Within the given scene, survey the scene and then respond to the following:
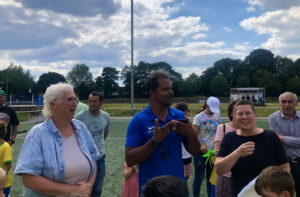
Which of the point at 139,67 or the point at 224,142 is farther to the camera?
the point at 139,67

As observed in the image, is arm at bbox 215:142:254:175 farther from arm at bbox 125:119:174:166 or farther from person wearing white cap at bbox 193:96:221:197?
person wearing white cap at bbox 193:96:221:197

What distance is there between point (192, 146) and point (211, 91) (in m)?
87.1

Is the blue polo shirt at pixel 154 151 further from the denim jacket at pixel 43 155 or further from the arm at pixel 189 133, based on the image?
the denim jacket at pixel 43 155

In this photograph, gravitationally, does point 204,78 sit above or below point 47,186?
above

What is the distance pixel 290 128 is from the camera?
13.7 feet

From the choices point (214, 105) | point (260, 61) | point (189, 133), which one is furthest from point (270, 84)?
point (189, 133)

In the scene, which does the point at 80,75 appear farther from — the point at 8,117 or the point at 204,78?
the point at 8,117

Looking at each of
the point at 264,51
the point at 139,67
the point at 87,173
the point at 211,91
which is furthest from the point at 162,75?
the point at 139,67

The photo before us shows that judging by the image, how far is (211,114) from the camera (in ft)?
16.4

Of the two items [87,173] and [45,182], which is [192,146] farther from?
[45,182]

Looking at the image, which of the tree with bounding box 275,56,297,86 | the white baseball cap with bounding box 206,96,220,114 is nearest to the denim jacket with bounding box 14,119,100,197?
the white baseball cap with bounding box 206,96,220,114

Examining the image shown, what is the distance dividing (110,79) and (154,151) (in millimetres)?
100851

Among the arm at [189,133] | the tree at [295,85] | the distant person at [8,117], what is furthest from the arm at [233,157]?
the tree at [295,85]

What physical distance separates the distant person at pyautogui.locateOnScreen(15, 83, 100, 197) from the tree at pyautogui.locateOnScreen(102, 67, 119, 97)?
309 feet
